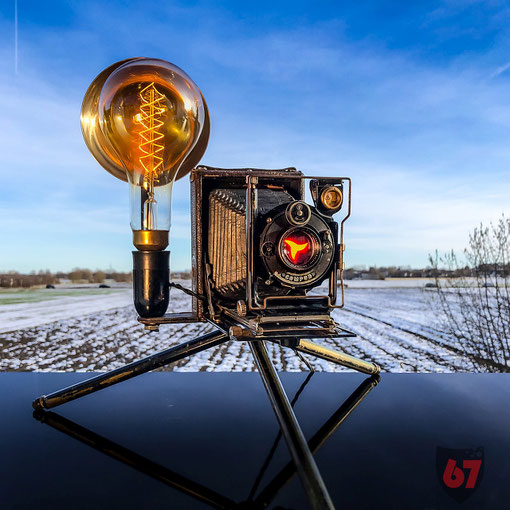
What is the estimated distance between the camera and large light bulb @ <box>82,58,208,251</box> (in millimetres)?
1205

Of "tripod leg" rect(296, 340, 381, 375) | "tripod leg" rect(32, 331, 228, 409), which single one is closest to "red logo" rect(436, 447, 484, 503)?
"tripod leg" rect(296, 340, 381, 375)

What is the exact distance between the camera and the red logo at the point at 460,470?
2.68ft

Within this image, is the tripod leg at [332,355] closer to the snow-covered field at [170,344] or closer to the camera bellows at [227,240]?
the camera bellows at [227,240]

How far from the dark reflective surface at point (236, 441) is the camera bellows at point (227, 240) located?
371 mm

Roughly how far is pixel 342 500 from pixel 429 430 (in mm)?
457

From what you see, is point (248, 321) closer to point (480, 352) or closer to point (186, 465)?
point (186, 465)

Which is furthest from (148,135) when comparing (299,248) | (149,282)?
(299,248)

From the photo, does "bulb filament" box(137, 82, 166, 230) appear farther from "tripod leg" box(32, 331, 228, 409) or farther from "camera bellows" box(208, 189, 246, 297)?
"tripod leg" box(32, 331, 228, 409)

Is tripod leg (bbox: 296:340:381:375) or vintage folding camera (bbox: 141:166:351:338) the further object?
tripod leg (bbox: 296:340:381:375)

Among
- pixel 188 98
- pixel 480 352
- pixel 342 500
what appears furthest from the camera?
pixel 480 352

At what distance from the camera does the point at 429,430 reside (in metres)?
1.13

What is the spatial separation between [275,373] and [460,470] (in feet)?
1.37

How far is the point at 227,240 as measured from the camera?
1265mm

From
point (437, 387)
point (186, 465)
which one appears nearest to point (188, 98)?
point (186, 465)
